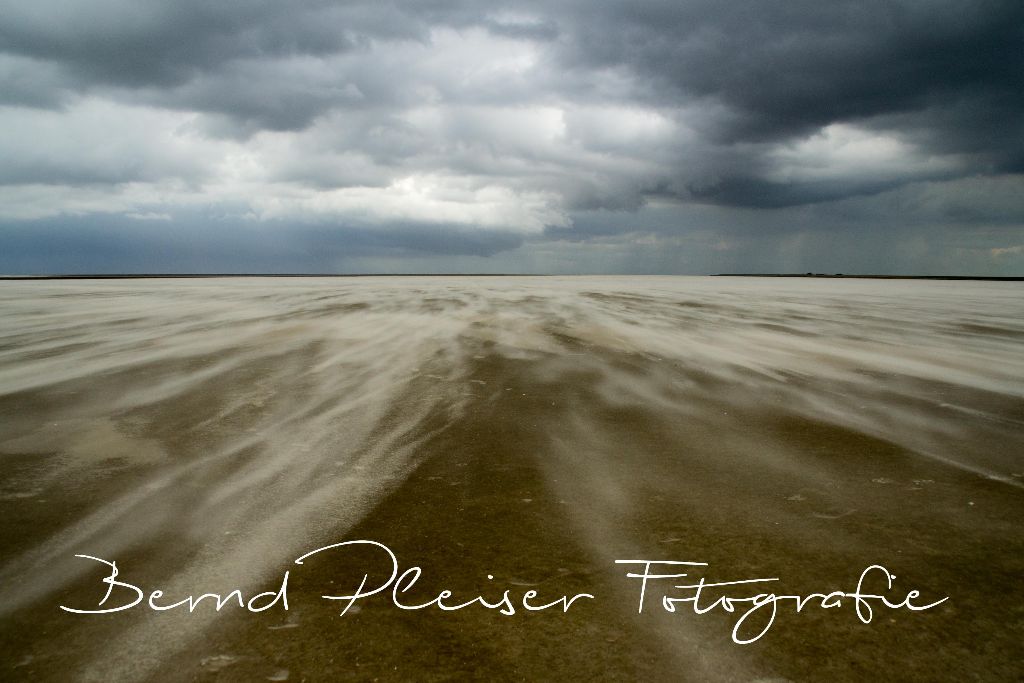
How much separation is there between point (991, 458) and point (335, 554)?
442cm

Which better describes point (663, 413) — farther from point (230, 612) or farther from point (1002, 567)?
point (230, 612)

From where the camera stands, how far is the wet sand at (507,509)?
205cm

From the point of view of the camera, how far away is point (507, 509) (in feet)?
10.4

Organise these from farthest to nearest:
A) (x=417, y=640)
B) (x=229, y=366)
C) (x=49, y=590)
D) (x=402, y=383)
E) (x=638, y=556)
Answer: (x=229, y=366), (x=402, y=383), (x=638, y=556), (x=49, y=590), (x=417, y=640)

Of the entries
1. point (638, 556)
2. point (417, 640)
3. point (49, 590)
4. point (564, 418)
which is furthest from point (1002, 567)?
point (49, 590)

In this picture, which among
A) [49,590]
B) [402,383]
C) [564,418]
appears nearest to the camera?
[49,590]

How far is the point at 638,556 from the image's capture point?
267cm

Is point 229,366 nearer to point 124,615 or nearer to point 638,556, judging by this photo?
point 124,615

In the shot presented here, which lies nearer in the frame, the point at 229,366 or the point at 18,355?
the point at 229,366

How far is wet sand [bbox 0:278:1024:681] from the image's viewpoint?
2055mm

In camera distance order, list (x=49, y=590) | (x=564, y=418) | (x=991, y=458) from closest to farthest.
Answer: (x=49, y=590) → (x=991, y=458) → (x=564, y=418)

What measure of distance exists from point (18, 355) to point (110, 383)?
347cm

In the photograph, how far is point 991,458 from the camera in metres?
4.02

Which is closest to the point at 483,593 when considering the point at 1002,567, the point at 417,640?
the point at 417,640
